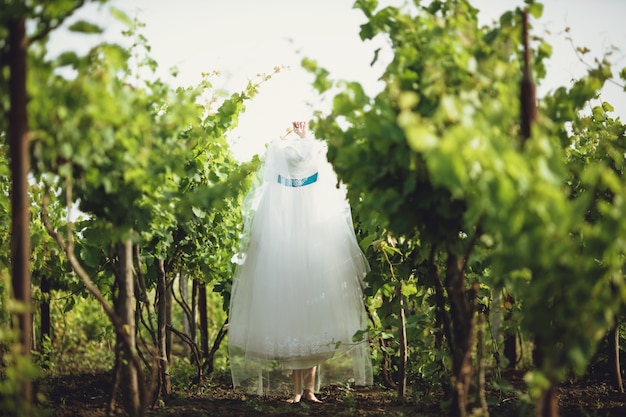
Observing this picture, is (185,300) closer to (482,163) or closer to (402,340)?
(402,340)

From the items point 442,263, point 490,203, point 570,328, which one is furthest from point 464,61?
point 442,263

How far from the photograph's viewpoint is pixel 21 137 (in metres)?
2.47

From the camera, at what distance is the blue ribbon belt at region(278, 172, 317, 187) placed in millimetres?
5410

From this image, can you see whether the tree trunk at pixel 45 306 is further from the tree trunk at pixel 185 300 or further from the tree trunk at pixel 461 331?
the tree trunk at pixel 461 331

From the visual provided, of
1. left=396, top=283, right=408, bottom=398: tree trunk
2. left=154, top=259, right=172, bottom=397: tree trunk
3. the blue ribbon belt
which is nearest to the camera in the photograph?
left=396, top=283, right=408, bottom=398: tree trunk

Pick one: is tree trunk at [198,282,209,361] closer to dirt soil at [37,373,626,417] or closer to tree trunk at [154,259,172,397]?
dirt soil at [37,373,626,417]

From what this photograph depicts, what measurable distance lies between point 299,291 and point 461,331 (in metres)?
2.14

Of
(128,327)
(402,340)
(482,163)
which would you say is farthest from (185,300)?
(482,163)

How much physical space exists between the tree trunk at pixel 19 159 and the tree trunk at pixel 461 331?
1.87 m

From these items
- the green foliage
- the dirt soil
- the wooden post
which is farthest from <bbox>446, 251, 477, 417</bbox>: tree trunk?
the dirt soil

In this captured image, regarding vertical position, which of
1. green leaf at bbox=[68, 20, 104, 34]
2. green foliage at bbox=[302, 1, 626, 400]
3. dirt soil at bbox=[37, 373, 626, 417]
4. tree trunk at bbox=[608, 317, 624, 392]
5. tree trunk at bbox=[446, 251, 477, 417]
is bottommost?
dirt soil at bbox=[37, 373, 626, 417]

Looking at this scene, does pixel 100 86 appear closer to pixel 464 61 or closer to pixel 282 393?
pixel 464 61

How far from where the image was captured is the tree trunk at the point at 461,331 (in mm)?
2844

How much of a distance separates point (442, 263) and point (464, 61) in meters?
2.24
